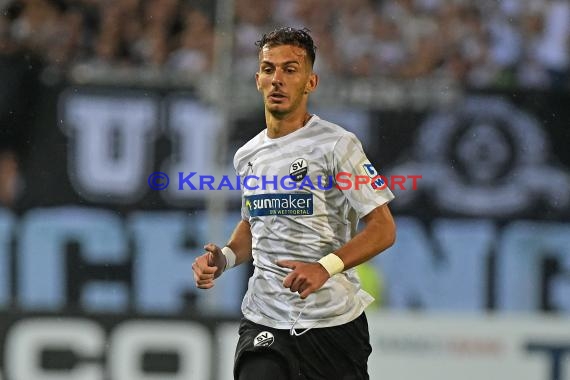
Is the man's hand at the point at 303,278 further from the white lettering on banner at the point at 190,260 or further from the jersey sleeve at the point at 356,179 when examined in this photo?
the white lettering on banner at the point at 190,260

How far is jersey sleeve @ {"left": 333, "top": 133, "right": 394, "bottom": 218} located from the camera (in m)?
4.03

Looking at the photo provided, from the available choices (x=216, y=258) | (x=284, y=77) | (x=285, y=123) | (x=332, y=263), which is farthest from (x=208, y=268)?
(x=284, y=77)

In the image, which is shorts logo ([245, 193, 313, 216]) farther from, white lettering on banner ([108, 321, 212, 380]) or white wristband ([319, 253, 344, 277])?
white lettering on banner ([108, 321, 212, 380])

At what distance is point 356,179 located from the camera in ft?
13.2

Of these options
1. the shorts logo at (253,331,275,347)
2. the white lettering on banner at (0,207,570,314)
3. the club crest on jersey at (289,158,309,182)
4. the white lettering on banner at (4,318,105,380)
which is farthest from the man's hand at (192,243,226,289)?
the white lettering on banner at (0,207,570,314)

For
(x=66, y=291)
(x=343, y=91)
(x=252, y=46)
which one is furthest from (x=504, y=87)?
(x=66, y=291)

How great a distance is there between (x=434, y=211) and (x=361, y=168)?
4.47 meters

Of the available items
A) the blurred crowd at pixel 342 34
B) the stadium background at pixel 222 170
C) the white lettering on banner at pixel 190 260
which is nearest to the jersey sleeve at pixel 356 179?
the stadium background at pixel 222 170

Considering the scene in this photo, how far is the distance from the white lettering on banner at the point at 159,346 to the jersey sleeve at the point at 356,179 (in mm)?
2943

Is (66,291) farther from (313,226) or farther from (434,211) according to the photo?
(313,226)

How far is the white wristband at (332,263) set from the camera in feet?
12.7

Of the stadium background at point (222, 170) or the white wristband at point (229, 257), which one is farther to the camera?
the stadium background at point (222, 170)

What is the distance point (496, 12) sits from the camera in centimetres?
937

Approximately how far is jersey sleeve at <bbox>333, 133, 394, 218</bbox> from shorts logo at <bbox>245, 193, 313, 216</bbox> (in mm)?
138
